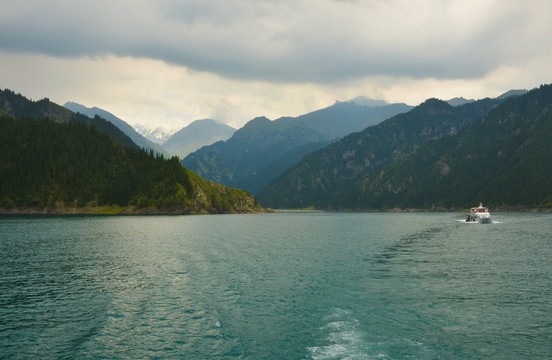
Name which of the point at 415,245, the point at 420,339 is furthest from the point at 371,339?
the point at 415,245

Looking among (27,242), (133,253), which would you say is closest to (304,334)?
(133,253)

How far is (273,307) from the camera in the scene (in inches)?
1631

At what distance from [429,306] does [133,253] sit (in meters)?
63.2

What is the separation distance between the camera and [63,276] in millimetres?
56250

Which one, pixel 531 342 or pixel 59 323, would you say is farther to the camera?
pixel 59 323

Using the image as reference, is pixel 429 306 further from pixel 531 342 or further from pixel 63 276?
pixel 63 276

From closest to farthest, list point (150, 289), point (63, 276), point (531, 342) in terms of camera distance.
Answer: point (531, 342) → point (150, 289) → point (63, 276)

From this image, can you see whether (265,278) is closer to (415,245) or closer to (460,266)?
(460,266)

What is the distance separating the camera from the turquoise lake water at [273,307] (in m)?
29.7

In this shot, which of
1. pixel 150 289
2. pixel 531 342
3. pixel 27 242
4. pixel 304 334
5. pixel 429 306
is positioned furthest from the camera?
pixel 27 242

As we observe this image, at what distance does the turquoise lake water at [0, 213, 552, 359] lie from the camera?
29.7 m

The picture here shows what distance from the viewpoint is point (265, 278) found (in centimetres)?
5688

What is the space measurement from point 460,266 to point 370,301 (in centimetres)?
3120

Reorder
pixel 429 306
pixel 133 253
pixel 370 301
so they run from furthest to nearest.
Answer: pixel 133 253
pixel 370 301
pixel 429 306
